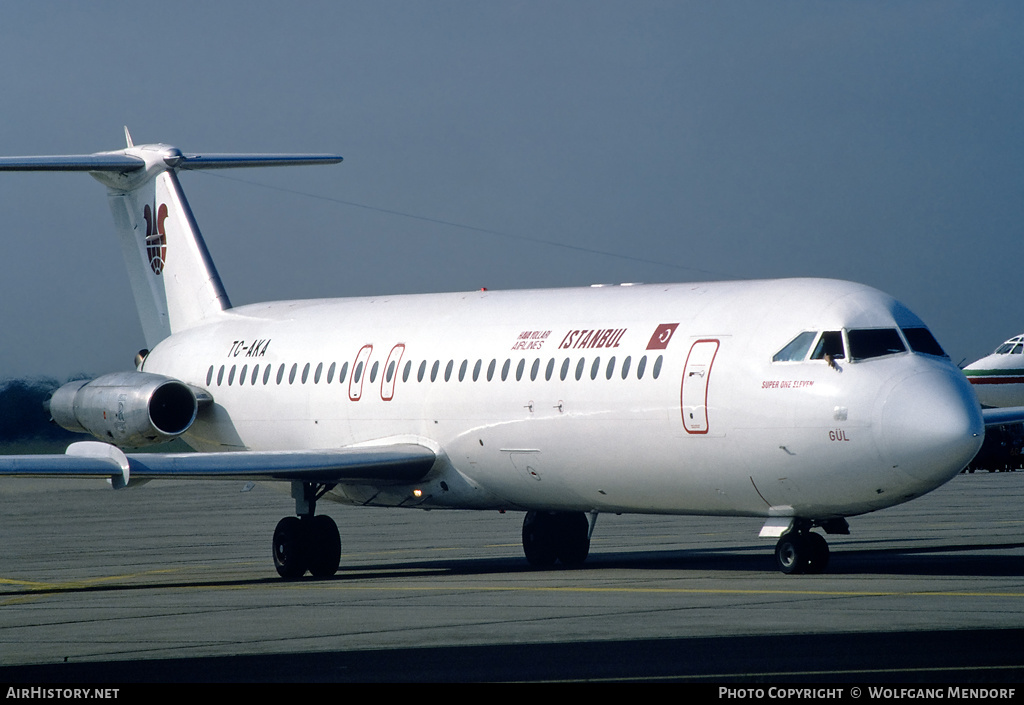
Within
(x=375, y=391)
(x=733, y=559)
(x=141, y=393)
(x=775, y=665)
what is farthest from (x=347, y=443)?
(x=775, y=665)

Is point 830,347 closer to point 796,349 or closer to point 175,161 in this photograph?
point 796,349

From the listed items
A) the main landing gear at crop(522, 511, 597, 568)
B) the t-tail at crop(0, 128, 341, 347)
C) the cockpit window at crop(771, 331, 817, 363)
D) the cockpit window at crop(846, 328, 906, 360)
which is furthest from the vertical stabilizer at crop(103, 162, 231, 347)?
the cockpit window at crop(846, 328, 906, 360)

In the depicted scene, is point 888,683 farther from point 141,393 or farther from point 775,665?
point 141,393

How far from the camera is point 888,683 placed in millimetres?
9938

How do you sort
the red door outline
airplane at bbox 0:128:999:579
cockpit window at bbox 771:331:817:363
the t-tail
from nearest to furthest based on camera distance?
airplane at bbox 0:128:999:579 < cockpit window at bbox 771:331:817:363 < the red door outline < the t-tail

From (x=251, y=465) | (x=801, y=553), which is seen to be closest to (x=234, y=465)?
(x=251, y=465)

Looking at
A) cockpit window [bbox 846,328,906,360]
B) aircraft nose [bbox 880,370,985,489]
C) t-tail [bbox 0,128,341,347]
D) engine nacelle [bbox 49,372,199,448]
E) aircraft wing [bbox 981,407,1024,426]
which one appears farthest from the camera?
t-tail [bbox 0,128,341,347]

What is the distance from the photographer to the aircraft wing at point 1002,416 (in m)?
20.6

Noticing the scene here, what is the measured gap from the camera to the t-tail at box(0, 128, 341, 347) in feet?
90.8

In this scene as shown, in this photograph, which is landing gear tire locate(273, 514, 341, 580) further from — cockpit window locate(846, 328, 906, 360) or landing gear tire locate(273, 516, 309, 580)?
cockpit window locate(846, 328, 906, 360)

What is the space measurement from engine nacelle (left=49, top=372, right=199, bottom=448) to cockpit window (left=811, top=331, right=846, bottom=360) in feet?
35.8

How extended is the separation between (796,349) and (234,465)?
7.56 meters

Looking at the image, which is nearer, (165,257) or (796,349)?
(796,349)

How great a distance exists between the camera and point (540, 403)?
66.0 feet
